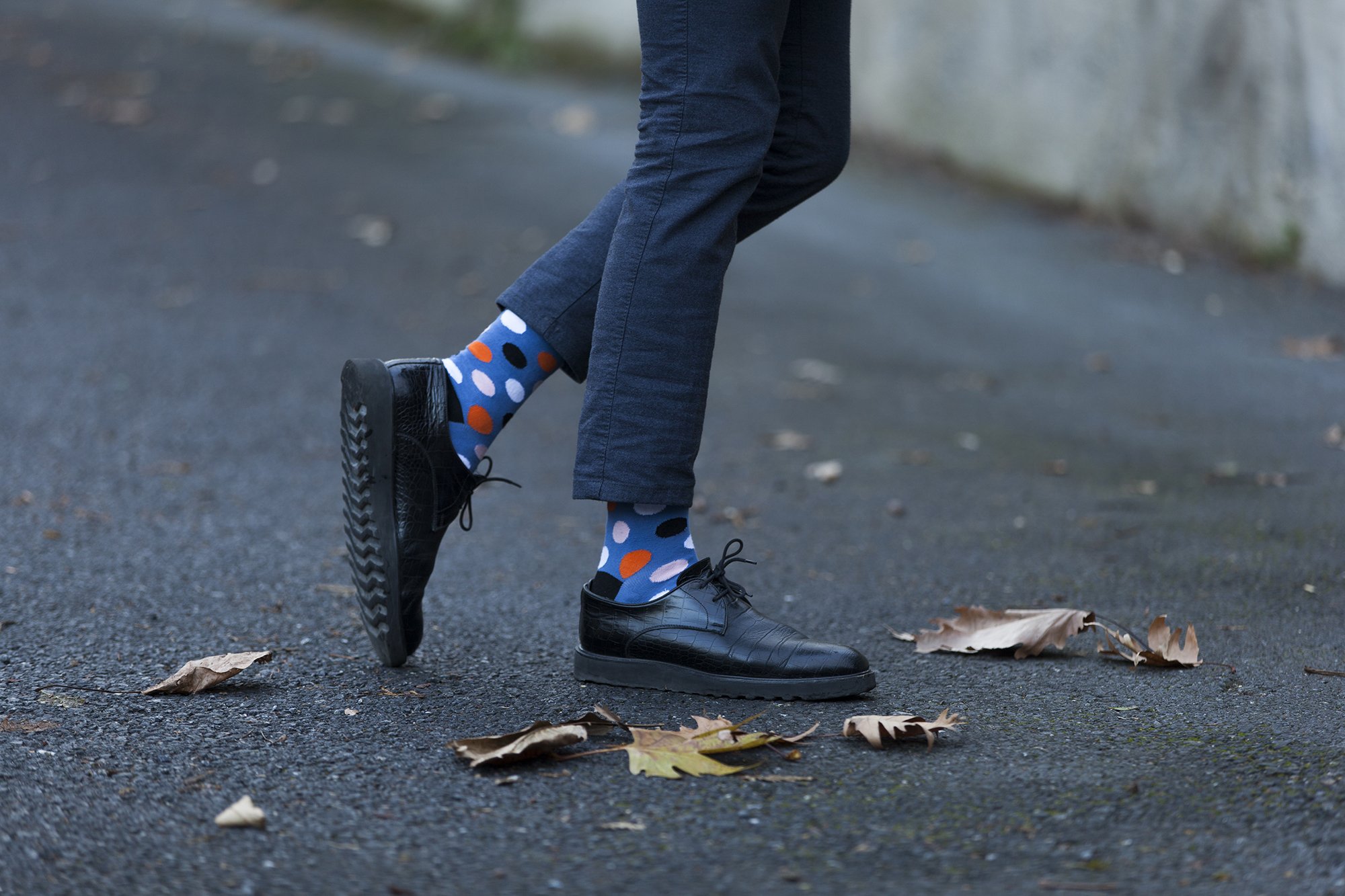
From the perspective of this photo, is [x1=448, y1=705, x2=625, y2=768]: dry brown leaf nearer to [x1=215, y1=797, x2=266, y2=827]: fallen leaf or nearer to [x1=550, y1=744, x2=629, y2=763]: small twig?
[x1=550, y1=744, x2=629, y2=763]: small twig

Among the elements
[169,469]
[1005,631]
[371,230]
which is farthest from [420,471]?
[371,230]

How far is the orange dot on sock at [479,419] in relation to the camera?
1.84 metres

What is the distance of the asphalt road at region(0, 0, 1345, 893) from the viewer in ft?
4.25

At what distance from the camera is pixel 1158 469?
3176 millimetres

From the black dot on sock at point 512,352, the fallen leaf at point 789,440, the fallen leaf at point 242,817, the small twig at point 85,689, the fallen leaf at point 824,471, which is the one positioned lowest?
the fallen leaf at point 789,440

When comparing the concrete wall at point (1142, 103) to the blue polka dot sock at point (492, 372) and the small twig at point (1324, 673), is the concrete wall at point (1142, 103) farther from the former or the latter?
the blue polka dot sock at point (492, 372)

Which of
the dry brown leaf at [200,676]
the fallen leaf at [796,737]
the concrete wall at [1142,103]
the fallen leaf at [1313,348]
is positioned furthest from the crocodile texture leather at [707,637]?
the concrete wall at [1142,103]

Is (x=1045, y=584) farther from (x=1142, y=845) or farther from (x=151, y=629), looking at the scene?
(x=151, y=629)

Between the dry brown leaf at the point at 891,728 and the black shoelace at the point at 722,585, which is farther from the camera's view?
the black shoelace at the point at 722,585

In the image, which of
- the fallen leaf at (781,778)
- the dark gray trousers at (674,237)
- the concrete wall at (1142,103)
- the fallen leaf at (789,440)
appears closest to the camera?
the fallen leaf at (781,778)

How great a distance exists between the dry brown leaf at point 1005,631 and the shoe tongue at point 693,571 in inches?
15.4

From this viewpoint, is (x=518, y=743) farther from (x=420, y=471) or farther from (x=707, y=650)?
(x=420, y=471)

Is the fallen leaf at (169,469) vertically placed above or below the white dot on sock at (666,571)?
below

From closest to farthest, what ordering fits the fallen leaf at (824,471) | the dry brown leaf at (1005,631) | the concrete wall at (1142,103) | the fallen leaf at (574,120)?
the dry brown leaf at (1005,631)
the fallen leaf at (824,471)
the concrete wall at (1142,103)
the fallen leaf at (574,120)
